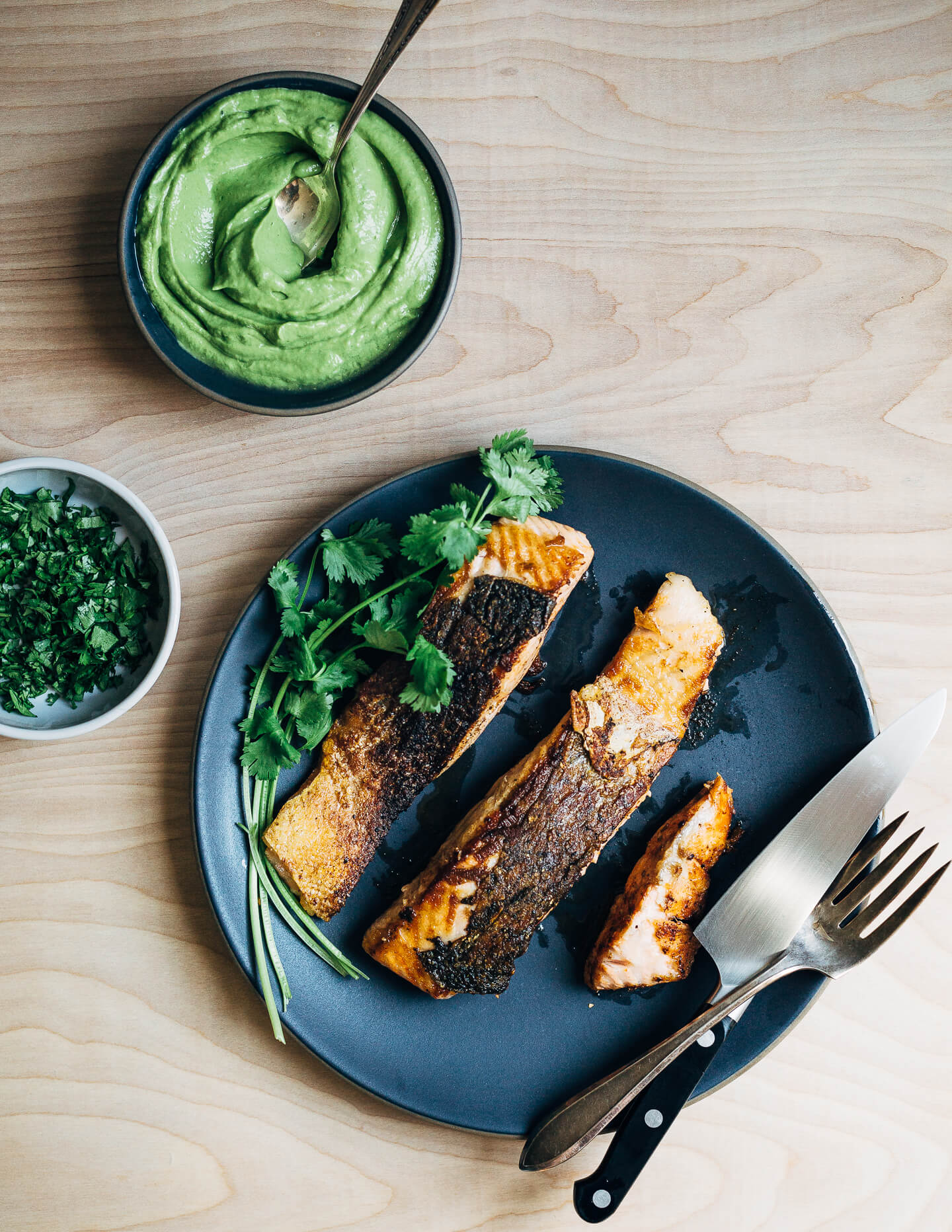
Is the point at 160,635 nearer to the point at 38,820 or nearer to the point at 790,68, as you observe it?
the point at 38,820

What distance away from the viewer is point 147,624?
7.23 feet

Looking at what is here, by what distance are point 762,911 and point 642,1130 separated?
61cm

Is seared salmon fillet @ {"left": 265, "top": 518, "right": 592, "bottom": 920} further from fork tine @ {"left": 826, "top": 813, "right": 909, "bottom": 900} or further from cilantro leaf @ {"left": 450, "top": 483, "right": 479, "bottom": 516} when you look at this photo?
fork tine @ {"left": 826, "top": 813, "right": 909, "bottom": 900}

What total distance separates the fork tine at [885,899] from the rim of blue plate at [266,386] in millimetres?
1726

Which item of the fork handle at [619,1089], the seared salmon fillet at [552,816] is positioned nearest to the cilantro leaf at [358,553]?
the seared salmon fillet at [552,816]

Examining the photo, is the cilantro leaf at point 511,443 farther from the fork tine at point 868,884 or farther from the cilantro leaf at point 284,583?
the fork tine at point 868,884

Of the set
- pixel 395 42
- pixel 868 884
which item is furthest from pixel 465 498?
pixel 868 884

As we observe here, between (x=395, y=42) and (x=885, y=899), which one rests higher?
(x=395, y=42)

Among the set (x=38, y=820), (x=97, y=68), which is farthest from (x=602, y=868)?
(x=97, y=68)

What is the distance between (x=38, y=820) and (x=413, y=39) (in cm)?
225

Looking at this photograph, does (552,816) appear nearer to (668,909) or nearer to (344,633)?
(668,909)

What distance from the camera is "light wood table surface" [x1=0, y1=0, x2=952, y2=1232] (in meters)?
2.28

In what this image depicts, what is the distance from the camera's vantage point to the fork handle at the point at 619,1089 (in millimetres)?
2098

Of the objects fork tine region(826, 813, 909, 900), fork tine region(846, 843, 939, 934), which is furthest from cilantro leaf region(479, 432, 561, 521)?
fork tine region(846, 843, 939, 934)
